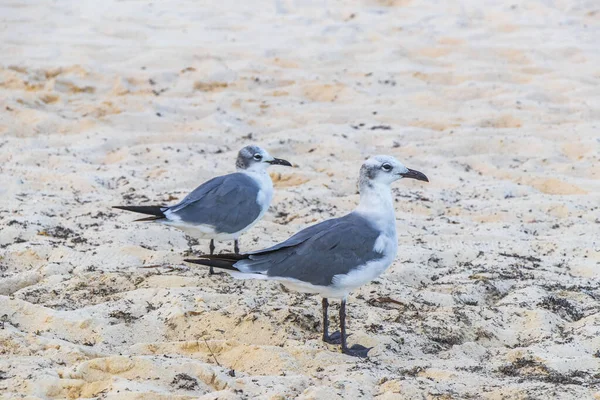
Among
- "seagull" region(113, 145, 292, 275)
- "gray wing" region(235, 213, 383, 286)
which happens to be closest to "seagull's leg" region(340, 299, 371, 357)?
"gray wing" region(235, 213, 383, 286)

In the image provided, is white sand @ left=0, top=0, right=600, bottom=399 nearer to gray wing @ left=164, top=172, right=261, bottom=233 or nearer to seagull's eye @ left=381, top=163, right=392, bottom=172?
gray wing @ left=164, top=172, right=261, bottom=233

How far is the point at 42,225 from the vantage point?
506cm

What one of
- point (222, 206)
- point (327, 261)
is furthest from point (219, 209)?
point (327, 261)

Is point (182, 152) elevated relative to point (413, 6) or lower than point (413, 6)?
lower

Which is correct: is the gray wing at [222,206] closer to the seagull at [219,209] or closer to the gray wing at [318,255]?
the seagull at [219,209]

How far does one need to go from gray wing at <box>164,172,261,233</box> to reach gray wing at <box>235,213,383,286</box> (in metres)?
0.89

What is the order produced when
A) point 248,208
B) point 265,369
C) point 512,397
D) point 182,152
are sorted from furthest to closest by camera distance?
1. point 182,152
2. point 248,208
3. point 265,369
4. point 512,397

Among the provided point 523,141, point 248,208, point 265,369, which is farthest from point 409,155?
point 265,369

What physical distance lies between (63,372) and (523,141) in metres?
4.46

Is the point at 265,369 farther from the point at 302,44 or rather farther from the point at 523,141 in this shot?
the point at 302,44

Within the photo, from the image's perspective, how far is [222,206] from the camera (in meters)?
4.67

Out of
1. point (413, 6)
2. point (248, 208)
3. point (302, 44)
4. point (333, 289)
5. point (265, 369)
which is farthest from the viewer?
point (413, 6)

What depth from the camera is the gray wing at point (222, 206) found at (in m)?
4.60

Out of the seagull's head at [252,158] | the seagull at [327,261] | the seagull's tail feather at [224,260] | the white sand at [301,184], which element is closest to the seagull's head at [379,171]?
→ the seagull at [327,261]
